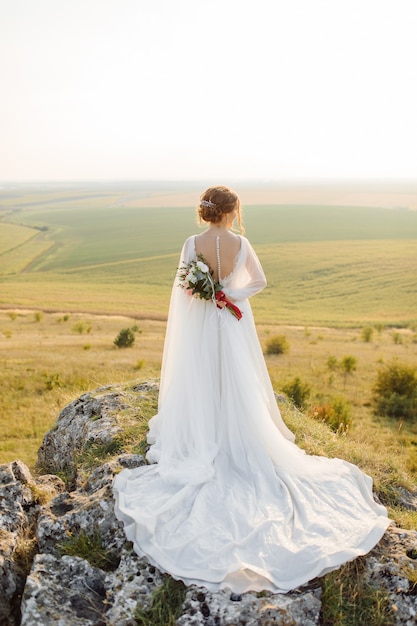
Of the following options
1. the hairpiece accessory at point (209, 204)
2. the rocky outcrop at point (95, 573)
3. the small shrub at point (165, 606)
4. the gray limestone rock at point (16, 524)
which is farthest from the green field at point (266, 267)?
the small shrub at point (165, 606)

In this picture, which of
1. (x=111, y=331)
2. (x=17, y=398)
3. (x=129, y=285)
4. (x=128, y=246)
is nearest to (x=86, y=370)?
(x=17, y=398)

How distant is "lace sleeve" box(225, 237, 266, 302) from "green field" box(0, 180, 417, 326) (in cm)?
3913

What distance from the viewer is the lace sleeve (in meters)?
7.43

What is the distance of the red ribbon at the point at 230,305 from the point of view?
7.42 m

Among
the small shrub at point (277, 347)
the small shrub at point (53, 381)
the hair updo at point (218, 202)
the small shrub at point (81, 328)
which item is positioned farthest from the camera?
the small shrub at point (81, 328)

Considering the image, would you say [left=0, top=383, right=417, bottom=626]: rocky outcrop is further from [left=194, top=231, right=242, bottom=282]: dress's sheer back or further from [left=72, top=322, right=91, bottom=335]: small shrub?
[left=72, top=322, right=91, bottom=335]: small shrub

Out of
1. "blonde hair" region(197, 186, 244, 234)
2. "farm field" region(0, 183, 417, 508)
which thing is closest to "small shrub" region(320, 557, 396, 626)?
"farm field" region(0, 183, 417, 508)

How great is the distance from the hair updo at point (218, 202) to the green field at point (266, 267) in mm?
39689

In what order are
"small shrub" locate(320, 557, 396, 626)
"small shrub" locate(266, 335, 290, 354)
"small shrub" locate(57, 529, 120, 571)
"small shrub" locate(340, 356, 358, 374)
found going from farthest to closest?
"small shrub" locate(266, 335, 290, 354)
"small shrub" locate(340, 356, 358, 374)
"small shrub" locate(57, 529, 120, 571)
"small shrub" locate(320, 557, 396, 626)

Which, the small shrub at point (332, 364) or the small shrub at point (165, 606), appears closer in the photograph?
the small shrub at point (165, 606)

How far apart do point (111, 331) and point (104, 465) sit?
31785 millimetres

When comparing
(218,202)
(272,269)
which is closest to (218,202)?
(218,202)

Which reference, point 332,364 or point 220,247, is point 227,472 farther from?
point 332,364

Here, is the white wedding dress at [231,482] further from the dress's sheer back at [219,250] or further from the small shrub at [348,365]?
the small shrub at [348,365]
